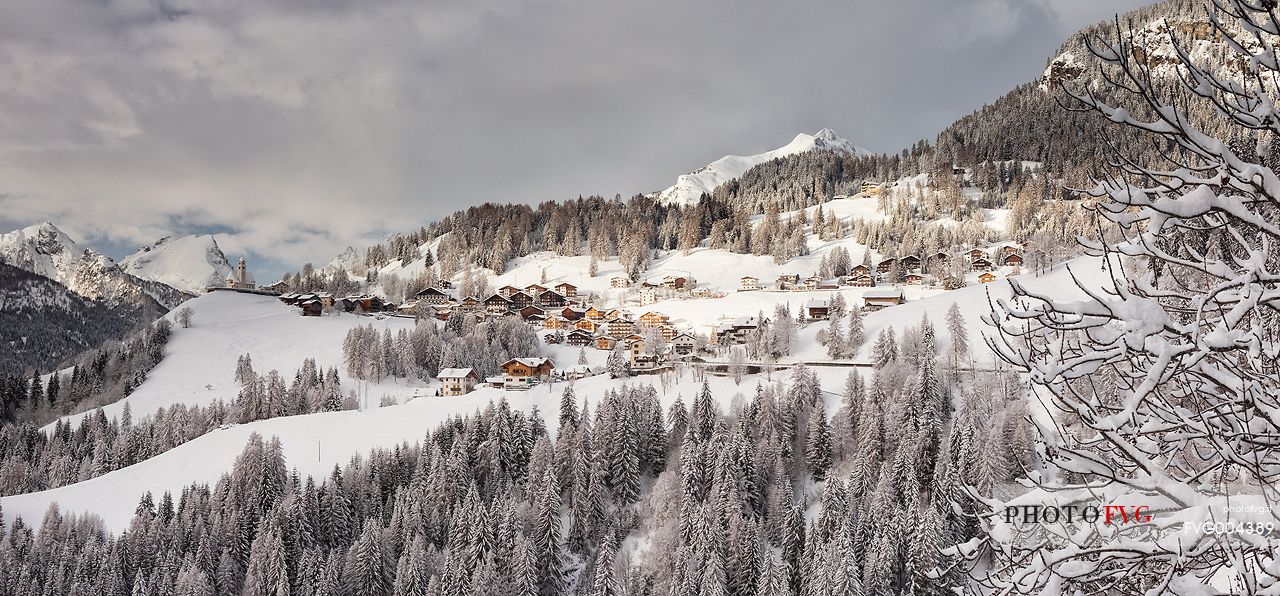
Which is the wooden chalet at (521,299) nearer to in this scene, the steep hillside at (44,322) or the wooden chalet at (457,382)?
the wooden chalet at (457,382)

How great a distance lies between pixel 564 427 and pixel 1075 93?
4174cm

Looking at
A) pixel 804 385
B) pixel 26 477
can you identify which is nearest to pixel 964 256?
pixel 804 385

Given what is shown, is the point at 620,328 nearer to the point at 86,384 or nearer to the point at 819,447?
the point at 819,447

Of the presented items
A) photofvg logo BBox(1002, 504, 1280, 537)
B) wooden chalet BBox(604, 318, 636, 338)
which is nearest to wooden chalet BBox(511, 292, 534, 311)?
wooden chalet BBox(604, 318, 636, 338)

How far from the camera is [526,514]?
36.6 m

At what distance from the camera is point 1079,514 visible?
11.5ft

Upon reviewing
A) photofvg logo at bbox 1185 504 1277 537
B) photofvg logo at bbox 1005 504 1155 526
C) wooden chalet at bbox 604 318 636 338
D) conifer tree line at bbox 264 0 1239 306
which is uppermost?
conifer tree line at bbox 264 0 1239 306

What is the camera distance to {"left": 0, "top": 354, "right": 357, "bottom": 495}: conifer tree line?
2058 inches

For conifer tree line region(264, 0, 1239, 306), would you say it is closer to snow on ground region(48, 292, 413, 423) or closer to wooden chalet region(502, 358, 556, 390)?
snow on ground region(48, 292, 413, 423)

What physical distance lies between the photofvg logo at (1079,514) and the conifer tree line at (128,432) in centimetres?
5884

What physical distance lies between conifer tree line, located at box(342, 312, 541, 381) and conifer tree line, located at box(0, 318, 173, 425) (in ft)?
68.3

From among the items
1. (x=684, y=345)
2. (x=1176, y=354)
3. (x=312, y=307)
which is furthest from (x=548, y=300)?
(x=1176, y=354)

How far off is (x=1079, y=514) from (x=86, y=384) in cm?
9019

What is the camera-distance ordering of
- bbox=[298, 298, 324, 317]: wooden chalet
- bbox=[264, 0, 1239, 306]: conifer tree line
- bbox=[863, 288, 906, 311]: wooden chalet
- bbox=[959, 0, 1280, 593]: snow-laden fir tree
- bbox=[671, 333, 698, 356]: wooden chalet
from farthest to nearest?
bbox=[264, 0, 1239, 306]: conifer tree line, bbox=[298, 298, 324, 317]: wooden chalet, bbox=[863, 288, 906, 311]: wooden chalet, bbox=[671, 333, 698, 356]: wooden chalet, bbox=[959, 0, 1280, 593]: snow-laden fir tree
